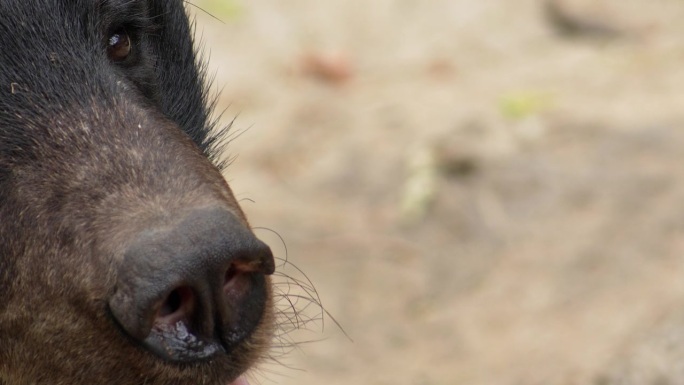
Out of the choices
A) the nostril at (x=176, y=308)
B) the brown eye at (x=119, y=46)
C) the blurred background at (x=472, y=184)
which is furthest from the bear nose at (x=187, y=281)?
the blurred background at (x=472, y=184)

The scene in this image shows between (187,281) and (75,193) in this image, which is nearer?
(187,281)

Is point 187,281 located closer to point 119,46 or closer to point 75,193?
point 75,193

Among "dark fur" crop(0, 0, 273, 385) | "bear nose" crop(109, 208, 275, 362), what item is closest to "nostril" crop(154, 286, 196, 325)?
"bear nose" crop(109, 208, 275, 362)

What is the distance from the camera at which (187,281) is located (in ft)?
9.02

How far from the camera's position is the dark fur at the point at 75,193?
2.95m

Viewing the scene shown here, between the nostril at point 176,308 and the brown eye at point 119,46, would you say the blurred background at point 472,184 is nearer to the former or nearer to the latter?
the brown eye at point 119,46

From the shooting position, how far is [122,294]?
110 inches

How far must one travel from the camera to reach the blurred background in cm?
616

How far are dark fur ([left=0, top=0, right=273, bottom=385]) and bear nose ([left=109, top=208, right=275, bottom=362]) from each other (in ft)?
0.22

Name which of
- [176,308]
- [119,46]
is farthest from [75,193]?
[119,46]

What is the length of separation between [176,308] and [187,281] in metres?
0.14

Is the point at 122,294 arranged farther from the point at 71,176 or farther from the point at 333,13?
the point at 333,13

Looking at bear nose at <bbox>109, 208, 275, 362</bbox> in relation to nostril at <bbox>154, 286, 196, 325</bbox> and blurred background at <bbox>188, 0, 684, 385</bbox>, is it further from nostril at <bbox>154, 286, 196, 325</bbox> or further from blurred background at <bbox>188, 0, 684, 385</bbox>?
blurred background at <bbox>188, 0, 684, 385</bbox>

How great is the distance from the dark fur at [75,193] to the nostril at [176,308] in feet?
0.46
